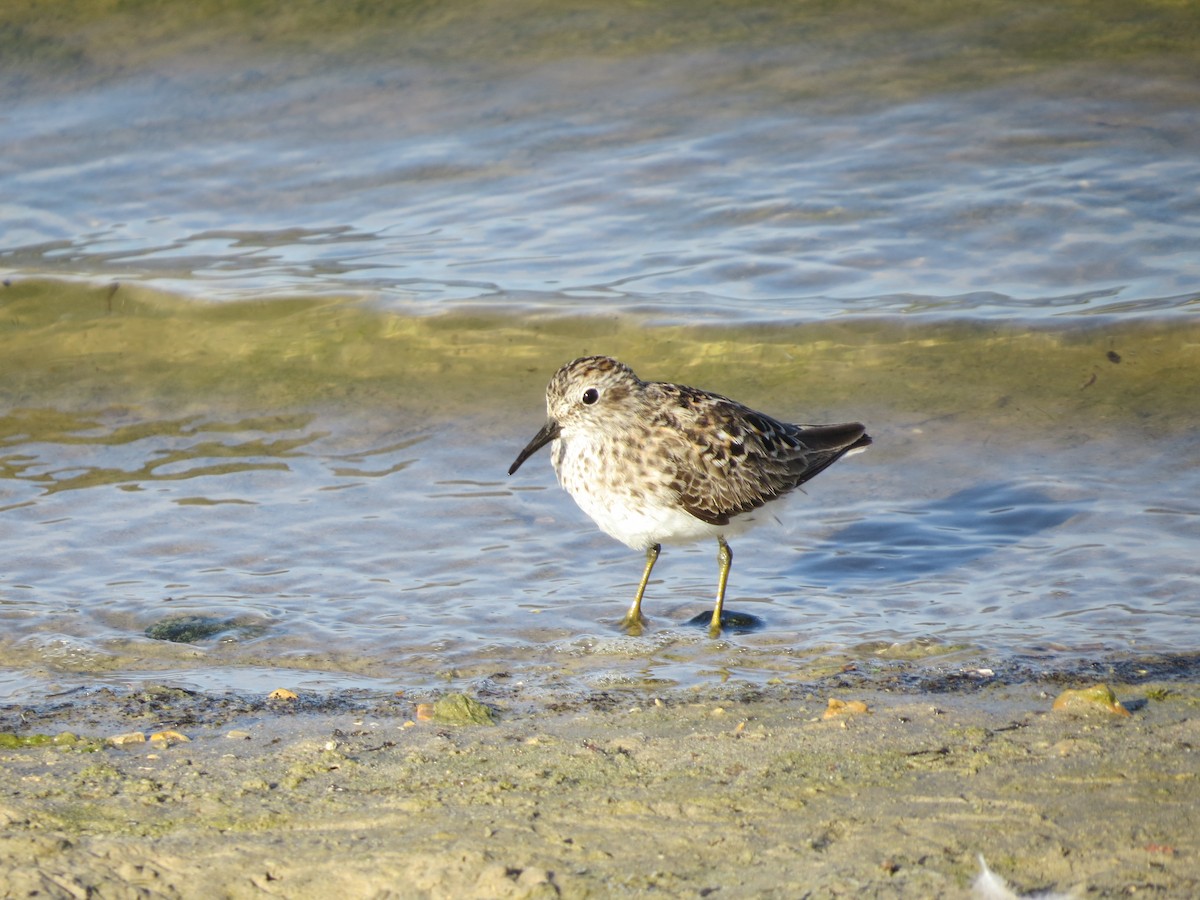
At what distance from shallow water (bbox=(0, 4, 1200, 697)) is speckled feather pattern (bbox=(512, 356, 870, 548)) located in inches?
15.3

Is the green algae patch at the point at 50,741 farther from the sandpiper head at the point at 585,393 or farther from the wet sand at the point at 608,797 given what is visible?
the sandpiper head at the point at 585,393

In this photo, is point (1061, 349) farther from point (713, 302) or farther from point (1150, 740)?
point (1150, 740)

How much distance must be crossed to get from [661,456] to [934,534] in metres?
1.52

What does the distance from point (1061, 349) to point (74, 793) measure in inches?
280

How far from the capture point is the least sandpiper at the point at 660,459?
6.65m

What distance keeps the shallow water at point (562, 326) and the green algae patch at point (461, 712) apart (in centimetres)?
50

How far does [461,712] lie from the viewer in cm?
492

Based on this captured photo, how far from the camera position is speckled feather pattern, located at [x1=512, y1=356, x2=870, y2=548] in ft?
21.9

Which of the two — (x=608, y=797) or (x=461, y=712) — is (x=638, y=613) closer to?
(x=461, y=712)

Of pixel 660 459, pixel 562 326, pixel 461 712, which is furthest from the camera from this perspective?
pixel 562 326

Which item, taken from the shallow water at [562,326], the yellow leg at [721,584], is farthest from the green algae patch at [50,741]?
the yellow leg at [721,584]

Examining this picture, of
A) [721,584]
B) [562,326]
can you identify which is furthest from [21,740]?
[562,326]

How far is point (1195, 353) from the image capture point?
9.34 meters

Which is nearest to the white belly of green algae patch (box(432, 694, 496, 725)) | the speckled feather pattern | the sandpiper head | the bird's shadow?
the speckled feather pattern
